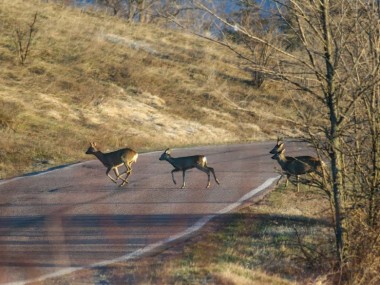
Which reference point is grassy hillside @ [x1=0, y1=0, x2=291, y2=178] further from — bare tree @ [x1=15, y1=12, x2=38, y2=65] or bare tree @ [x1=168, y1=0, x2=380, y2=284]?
bare tree @ [x1=168, y1=0, x2=380, y2=284]

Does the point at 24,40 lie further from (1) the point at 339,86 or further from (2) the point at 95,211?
(1) the point at 339,86

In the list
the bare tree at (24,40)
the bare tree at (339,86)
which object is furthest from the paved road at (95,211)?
the bare tree at (24,40)

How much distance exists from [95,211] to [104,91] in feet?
75.3

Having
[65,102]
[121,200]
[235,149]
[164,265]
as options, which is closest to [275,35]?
[164,265]

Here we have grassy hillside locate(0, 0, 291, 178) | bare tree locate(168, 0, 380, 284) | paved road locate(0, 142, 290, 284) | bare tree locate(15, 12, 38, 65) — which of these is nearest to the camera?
bare tree locate(168, 0, 380, 284)

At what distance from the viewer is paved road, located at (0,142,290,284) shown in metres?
9.48

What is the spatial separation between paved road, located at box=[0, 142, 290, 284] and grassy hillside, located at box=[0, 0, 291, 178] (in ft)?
8.55

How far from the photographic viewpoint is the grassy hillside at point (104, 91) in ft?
80.9

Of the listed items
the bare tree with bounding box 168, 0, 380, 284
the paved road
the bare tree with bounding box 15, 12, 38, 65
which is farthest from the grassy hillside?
the bare tree with bounding box 168, 0, 380, 284

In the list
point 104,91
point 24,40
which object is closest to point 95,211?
point 104,91

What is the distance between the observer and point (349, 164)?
33.6 feet

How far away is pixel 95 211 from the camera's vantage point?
41.2ft

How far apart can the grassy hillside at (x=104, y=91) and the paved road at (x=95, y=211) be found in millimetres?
2606

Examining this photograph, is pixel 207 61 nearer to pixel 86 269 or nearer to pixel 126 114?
pixel 126 114
